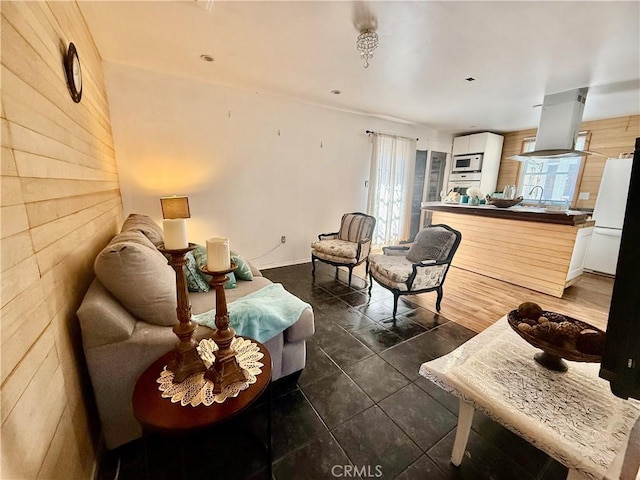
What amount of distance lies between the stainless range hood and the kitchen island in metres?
0.82

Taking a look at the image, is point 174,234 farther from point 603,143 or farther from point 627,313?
point 603,143

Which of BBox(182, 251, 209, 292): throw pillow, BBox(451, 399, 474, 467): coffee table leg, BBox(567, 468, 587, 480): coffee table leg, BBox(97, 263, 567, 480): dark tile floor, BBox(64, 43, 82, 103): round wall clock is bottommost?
BBox(97, 263, 567, 480): dark tile floor

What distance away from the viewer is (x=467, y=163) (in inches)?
224

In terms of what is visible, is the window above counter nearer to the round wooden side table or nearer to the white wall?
the white wall

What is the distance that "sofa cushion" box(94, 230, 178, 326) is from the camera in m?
1.13

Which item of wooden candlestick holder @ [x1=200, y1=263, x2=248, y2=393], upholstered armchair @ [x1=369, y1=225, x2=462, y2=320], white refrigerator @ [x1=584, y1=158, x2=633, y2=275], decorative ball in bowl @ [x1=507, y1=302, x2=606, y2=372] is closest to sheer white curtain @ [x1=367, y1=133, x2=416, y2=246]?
upholstered armchair @ [x1=369, y1=225, x2=462, y2=320]

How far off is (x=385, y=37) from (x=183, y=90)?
2383mm

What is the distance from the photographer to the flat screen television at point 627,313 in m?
0.64

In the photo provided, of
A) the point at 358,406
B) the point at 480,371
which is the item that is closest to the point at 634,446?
the point at 480,371

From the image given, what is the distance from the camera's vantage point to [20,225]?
0.79 metres

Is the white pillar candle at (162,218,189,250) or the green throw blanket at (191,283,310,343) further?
the green throw blanket at (191,283,310,343)

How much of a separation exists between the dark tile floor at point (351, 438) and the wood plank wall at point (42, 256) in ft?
1.02

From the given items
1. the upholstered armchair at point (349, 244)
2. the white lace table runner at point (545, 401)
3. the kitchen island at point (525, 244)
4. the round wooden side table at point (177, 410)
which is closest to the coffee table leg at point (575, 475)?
the white lace table runner at point (545, 401)

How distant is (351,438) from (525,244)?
342 cm
